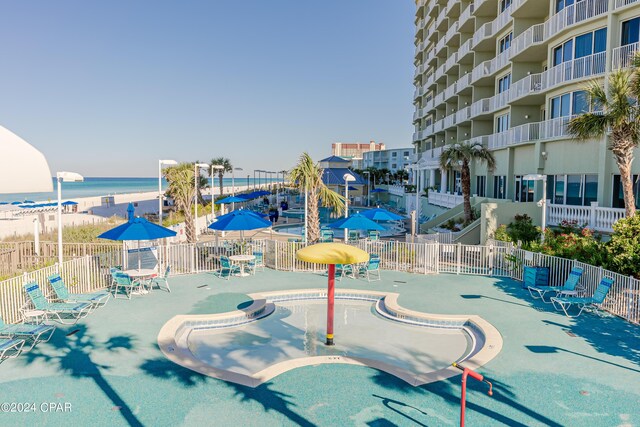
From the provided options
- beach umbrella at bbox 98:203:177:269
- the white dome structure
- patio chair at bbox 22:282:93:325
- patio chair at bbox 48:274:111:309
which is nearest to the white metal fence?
patio chair at bbox 48:274:111:309

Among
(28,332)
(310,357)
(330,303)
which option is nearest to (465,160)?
(330,303)

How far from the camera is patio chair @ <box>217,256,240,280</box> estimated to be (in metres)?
15.9

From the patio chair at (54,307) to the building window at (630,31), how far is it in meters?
23.9

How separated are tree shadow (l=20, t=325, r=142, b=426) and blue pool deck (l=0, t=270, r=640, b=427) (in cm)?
2

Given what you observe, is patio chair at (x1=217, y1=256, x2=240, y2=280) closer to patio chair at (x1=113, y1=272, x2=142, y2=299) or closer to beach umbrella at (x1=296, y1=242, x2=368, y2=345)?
patio chair at (x1=113, y1=272, x2=142, y2=299)

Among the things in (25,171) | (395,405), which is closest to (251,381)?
(395,405)

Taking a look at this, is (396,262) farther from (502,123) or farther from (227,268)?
(502,123)

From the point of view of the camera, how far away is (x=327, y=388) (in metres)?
7.43

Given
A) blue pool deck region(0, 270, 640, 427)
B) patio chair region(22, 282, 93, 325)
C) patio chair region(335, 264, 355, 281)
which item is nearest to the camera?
blue pool deck region(0, 270, 640, 427)

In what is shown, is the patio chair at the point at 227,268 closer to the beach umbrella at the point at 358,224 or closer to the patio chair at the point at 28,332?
the beach umbrella at the point at 358,224

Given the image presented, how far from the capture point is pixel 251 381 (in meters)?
7.51

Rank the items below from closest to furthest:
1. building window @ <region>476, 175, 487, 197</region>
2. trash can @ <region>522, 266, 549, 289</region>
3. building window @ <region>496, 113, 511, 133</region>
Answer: trash can @ <region>522, 266, 549, 289</region> < building window @ <region>496, 113, 511, 133</region> < building window @ <region>476, 175, 487, 197</region>

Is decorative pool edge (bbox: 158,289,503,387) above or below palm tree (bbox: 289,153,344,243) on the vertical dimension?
below

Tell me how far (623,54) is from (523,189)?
9.60 metres
